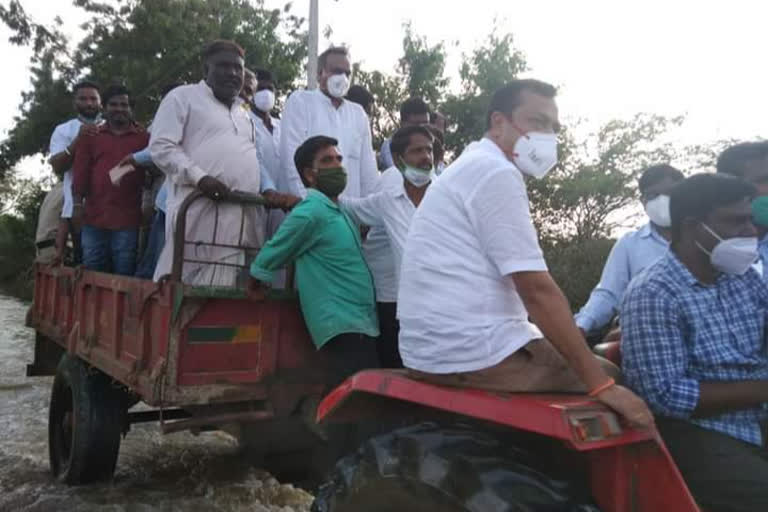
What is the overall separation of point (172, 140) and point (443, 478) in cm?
281

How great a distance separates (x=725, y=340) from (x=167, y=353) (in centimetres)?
226

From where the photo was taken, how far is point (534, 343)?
1.93m

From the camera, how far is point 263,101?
5238 mm

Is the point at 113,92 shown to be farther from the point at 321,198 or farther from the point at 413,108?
the point at 321,198

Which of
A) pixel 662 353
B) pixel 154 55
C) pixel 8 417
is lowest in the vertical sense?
pixel 8 417

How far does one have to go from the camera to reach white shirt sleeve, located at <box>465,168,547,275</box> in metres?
1.86

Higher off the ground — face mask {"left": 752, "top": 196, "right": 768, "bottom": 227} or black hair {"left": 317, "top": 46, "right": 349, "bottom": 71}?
black hair {"left": 317, "top": 46, "right": 349, "bottom": 71}

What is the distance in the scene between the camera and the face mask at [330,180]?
326 cm

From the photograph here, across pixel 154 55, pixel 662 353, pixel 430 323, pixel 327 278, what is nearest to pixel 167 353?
pixel 327 278

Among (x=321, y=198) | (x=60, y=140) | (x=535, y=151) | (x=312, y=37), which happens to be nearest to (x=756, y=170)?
(x=535, y=151)

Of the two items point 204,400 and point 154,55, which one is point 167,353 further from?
point 154,55

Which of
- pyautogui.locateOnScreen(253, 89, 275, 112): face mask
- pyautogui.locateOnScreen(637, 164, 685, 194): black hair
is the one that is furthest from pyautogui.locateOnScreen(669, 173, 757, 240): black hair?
pyautogui.locateOnScreen(253, 89, 275, 112): face mask

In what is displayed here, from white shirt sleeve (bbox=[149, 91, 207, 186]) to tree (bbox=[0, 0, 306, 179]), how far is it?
41.8 ft

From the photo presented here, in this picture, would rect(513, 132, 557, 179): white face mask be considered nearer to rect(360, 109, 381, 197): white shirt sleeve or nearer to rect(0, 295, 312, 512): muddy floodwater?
rect(360, 109, 381, 197): white shirt sleeve
